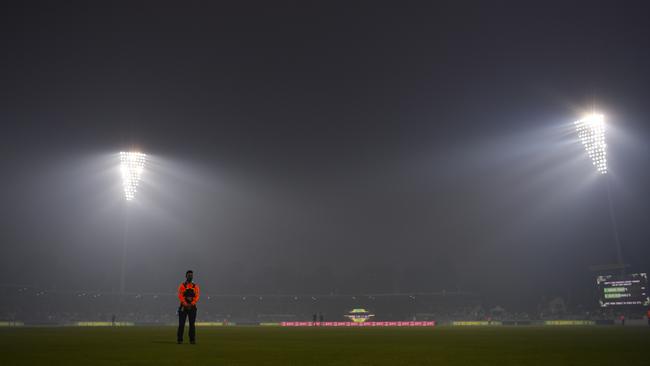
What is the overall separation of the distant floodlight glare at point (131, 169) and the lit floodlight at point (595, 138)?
59814mm

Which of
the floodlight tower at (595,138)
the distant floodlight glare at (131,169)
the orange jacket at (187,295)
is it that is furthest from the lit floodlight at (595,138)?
the orange jacket at (187,295)

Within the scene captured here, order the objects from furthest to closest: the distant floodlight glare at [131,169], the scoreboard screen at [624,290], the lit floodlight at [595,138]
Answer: the distant floodlight glare at [131,169] < the lit floodlight at [595,138] < the scoreboard screen at [624,290]

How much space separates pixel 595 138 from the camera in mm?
70188

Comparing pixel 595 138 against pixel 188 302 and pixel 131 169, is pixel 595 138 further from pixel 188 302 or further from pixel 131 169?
pixel 188 302

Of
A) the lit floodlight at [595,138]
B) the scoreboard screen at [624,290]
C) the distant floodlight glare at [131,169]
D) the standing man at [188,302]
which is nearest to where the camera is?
the standing man at [188,302]

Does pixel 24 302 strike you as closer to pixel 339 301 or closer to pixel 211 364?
pixel 339 301

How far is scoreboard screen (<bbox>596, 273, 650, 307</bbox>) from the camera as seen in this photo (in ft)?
220

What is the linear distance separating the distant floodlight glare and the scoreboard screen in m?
64.9

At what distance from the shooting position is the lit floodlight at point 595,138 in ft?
228

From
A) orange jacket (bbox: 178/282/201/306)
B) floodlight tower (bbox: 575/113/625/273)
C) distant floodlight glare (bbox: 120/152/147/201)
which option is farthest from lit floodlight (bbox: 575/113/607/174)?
orange jacket (bbox: 178/282/201/306)

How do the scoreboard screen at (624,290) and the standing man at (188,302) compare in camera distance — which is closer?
the standing man at (188,302)

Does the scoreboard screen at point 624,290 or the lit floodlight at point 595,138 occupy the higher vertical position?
the lit floodlight at point 595,138

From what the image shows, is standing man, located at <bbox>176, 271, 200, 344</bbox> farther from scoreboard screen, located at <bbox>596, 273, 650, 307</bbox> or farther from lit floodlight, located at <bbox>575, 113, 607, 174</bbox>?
scoreboard screen, located at <bbox>596, 273, 650, 307</bbox>

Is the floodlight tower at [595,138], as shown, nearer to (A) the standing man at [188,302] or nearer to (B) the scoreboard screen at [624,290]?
(B) the scoreboard screen at [624,290]
